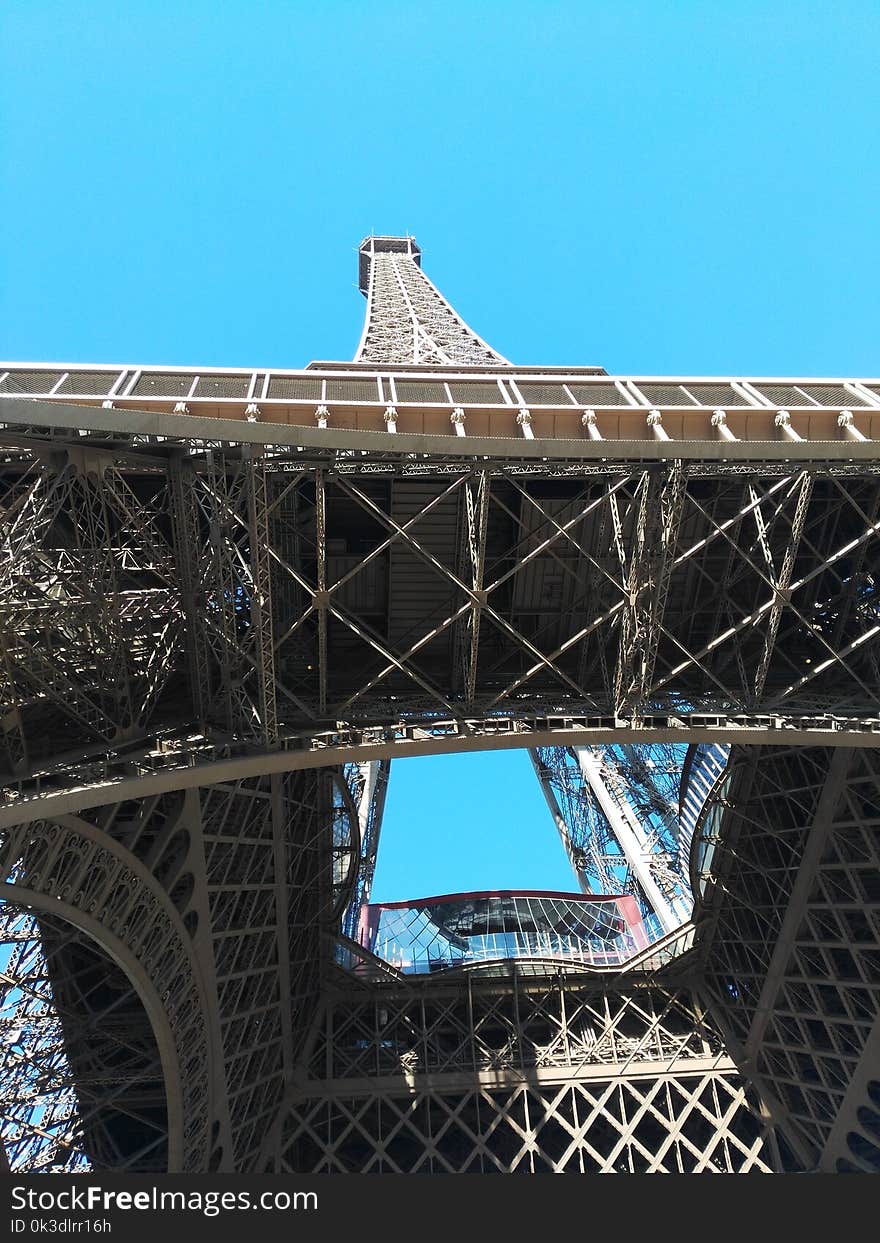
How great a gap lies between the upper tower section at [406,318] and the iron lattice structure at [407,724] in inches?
820

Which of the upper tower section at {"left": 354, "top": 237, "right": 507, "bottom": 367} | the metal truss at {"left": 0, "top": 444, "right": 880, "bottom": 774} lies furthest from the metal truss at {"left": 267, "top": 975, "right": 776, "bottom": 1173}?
the upper tower section at {"left": 354, "top": 237, "right": 507, "bottom": 367}

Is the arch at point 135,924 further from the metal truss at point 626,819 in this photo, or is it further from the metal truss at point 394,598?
the metal truss at point 626,819

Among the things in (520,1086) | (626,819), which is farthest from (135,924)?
(626,819)

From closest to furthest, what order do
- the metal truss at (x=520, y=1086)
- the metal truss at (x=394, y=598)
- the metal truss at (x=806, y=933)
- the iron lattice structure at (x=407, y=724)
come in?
the metal truss at (x=394, y=598), the iron lattice structure at (x=407, y=724), the metal truss at (x=806, y=933), the metal truss at (x=520, y=1086)

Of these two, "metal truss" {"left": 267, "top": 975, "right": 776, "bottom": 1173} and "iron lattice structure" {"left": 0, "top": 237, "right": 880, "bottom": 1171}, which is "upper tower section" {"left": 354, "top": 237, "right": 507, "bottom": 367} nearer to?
"iron lattice structure" {"left": 0, "top": 237, "right": 880, "bottom": 1171}

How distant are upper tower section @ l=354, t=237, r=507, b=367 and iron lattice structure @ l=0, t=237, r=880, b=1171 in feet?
68.3

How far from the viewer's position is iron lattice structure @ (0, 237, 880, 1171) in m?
13.6

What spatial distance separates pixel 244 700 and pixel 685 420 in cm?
1105

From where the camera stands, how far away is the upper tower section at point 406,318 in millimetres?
49906

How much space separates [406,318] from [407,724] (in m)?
54.9

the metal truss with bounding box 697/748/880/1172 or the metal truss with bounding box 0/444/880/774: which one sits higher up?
the metal truss with bounding box 0/444/880/774

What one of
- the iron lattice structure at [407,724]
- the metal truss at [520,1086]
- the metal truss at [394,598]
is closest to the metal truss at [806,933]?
the iron lattice structure at [407,724]

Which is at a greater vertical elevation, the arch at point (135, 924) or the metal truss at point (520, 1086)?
the arch at point (135, 924)

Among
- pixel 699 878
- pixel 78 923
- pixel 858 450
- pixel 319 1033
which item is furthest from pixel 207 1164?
pixel 858 450
